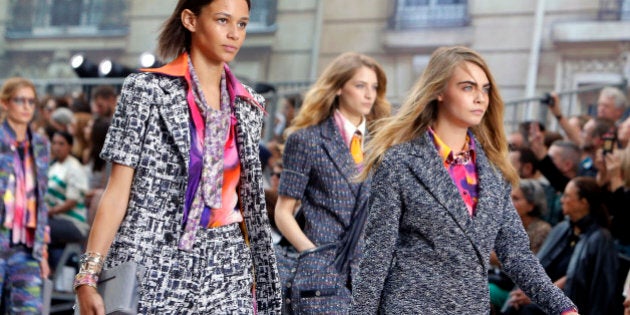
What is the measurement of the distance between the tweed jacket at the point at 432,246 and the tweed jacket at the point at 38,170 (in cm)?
348

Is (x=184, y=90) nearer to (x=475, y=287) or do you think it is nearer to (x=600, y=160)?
(x=475, y=287)

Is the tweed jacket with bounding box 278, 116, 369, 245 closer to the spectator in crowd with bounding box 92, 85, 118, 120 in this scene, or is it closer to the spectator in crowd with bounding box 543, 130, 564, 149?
the spectator in crowd with bounding box 543, 130, 564, 149

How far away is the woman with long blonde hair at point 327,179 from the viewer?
5812 mm

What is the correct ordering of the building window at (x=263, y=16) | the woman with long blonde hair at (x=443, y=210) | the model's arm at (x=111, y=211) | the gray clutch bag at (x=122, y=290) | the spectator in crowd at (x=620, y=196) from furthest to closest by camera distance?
the building window at (x=263, y=16) → the spectator in crowd at (x=620, y=196) → the woman with long blonde hair at (x=443, y=210) → the model's arm at (x=111, y=211) → the gray clutch bag at (x=122, y=290)

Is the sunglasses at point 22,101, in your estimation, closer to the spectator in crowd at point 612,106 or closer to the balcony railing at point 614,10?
the spectator in crowd at point 612,106

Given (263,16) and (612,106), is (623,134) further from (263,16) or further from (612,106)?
(263,16)

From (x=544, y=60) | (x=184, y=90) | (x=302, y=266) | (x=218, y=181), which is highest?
(x=544, y=60)

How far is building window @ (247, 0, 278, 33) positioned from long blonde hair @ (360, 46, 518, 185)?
8959mm

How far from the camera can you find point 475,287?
4215 millimetres

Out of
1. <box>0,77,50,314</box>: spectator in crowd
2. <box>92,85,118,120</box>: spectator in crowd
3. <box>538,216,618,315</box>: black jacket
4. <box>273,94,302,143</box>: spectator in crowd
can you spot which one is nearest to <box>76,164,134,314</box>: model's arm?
<box>0,77,50,314</box>: spectator in crowd

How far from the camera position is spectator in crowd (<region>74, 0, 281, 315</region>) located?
147 inches

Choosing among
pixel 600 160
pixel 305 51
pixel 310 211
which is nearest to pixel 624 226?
pixel 600 160

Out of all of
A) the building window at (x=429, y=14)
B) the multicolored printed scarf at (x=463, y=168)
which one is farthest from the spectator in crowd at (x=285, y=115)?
the multicolored printed scarf at (x=463, y=168)

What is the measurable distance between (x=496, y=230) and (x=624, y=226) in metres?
3.36
